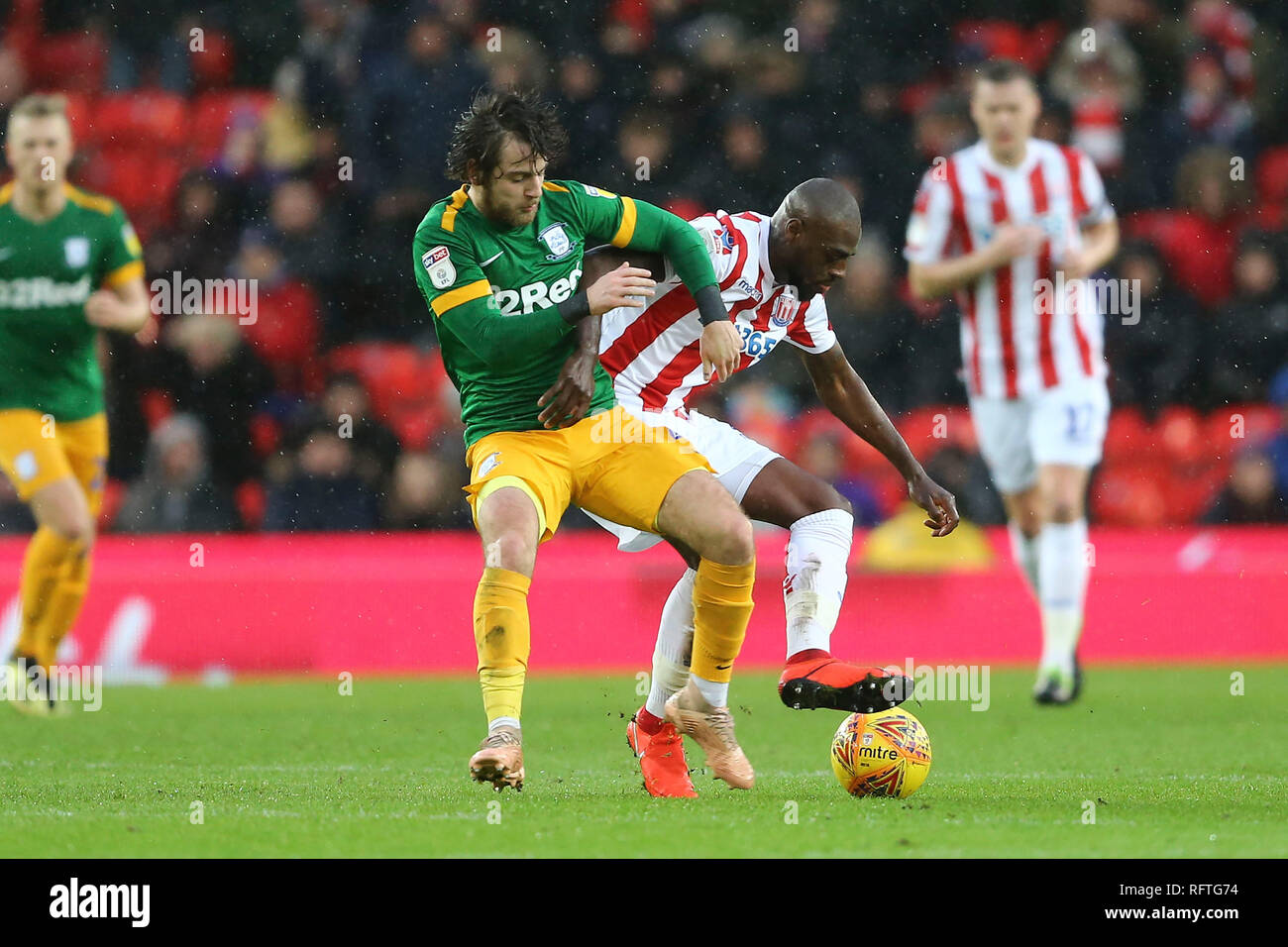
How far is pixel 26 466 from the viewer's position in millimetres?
7855

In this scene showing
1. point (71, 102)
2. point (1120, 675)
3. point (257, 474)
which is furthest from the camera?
point (71, 102)

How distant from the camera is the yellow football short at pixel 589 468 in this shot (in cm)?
480

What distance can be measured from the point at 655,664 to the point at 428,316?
20.1ft

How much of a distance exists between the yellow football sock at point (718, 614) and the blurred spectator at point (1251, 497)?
5.83 meters

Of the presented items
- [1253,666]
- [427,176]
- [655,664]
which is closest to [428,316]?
[427,176]

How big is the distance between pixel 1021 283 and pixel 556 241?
4.48m

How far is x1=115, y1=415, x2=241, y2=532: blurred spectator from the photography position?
9.97 meters

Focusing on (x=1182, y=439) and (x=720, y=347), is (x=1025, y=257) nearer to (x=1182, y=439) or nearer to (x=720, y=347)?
(x=1182, y=439)

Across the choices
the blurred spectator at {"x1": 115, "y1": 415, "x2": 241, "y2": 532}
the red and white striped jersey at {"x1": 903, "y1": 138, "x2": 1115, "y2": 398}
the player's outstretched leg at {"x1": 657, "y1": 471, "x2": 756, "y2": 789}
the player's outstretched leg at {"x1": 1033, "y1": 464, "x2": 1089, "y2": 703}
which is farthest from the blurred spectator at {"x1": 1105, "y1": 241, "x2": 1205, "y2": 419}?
the player's outstretched leg at {"x1": 657, "y1": 471, "x2": 756, "y2": 789}

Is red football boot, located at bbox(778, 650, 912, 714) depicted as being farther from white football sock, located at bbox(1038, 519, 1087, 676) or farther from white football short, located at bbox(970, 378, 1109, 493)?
white football short, located at bbox(970, 378, 1109, 493)

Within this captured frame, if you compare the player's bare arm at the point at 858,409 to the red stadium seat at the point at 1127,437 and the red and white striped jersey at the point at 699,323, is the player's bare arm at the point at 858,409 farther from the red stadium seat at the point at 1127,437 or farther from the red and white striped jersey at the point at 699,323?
the red stadium seat at the point at 1127,437

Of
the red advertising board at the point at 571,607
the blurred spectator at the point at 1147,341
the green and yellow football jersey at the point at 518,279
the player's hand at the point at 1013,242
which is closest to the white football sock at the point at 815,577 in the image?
the green and yellow football jersey at the point at 518,279

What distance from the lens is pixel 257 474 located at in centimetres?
1038

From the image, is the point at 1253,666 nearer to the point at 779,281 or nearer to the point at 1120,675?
the point at 1120,675
